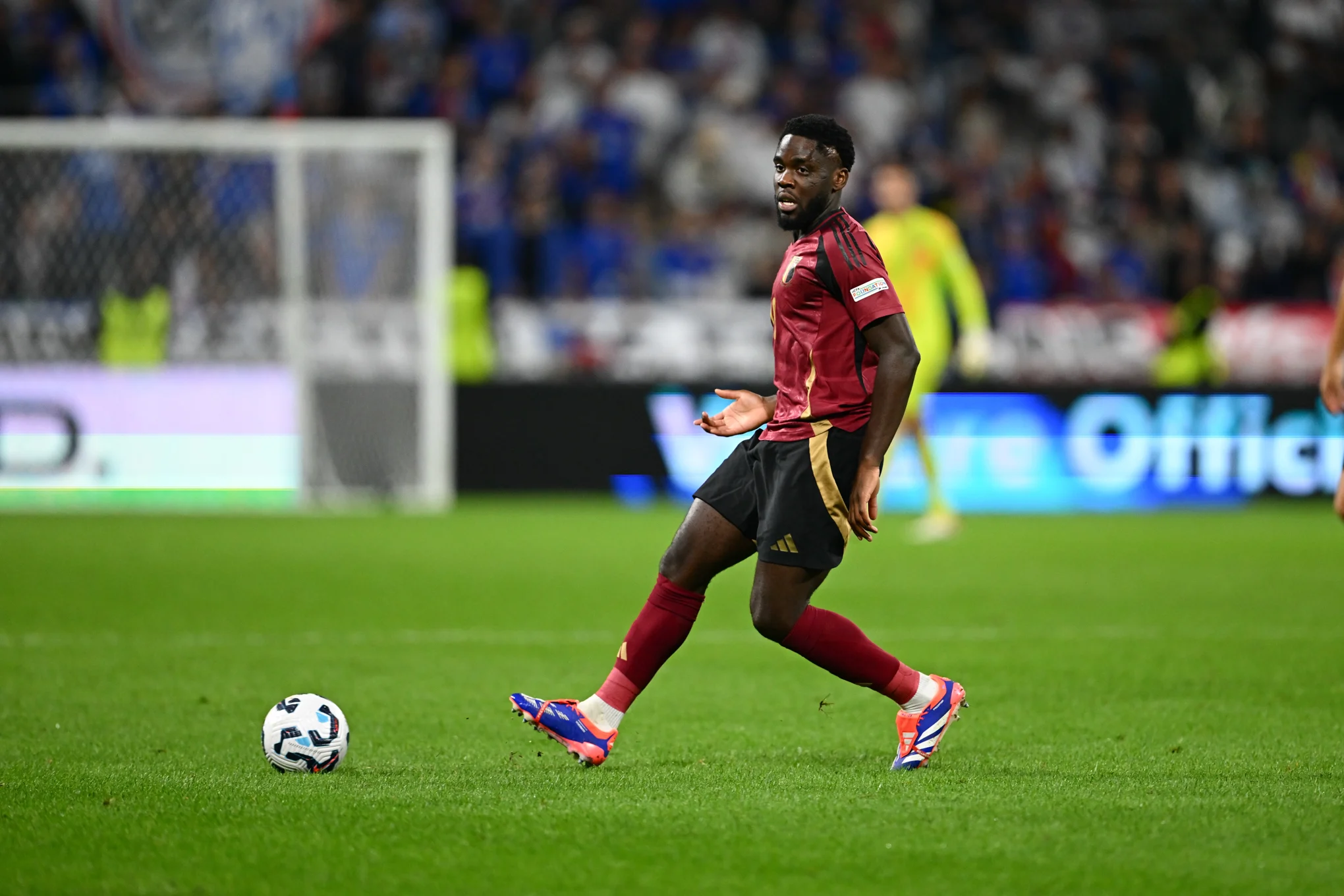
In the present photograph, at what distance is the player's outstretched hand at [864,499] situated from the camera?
4676 mm

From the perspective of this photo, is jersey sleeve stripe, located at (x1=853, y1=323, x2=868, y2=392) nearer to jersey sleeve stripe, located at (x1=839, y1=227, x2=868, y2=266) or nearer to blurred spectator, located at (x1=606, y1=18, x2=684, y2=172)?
jersey sleeve stripe, located at (x1=839, y1=227, x2=868, y2=266)

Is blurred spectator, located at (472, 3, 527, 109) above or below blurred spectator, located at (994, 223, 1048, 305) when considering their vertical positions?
above

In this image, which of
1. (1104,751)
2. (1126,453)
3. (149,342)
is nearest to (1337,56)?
(1126,453)

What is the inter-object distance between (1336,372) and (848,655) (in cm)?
203

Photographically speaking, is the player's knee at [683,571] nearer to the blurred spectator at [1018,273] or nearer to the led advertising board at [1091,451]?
the led advertising board at [1091,451]

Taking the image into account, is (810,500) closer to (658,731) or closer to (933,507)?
(658,731)

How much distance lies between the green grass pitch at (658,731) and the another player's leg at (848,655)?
13 centimetres

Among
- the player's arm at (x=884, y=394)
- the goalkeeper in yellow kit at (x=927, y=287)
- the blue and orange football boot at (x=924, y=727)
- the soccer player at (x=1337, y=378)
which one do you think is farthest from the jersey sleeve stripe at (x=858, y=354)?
the goalkeeper in yellow kit at (x=927, y=287)

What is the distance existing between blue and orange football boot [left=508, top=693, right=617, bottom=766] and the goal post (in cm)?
927

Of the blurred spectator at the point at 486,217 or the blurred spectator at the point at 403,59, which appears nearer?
the blurred spectator at the point at 486,217

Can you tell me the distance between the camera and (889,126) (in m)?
19.3

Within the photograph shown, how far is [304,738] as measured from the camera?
482 cm

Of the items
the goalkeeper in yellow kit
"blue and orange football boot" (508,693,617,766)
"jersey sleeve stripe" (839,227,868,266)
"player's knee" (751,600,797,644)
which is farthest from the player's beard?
the goalkeeper in yellow kit

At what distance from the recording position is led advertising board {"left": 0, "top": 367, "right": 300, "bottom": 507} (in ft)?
45.1
